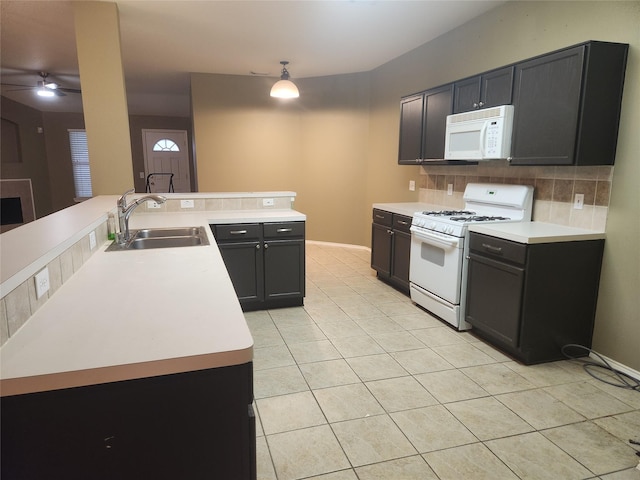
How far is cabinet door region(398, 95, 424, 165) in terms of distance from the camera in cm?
405

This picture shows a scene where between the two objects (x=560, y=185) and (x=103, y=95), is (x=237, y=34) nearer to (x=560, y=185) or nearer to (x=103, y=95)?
(x=103, y=95)

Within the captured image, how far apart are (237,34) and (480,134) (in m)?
2.68

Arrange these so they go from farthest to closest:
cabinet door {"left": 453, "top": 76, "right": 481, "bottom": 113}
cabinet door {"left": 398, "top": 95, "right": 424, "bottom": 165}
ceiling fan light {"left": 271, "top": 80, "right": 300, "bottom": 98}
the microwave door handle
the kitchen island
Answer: ceiling fan light {"left": 271, "top": 80, "right": 300, "bottom": 98} → cabinet door {"left": 398, "top": 95, "right": 424, "bottom": 165} → cabinet door {"left": 453, "top": 76, "right": 481, "bottom": 113} → the microwave door handle → the kitchen island

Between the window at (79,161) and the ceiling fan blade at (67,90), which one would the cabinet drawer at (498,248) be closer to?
the ceiling fan blade at (67,90)

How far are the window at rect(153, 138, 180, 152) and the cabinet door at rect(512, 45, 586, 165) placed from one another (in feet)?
28.2

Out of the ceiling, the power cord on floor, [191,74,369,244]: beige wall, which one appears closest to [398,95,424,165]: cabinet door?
the ceiling

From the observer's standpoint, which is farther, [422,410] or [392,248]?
[392,248]

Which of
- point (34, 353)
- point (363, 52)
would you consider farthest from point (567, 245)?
point (363, 52)

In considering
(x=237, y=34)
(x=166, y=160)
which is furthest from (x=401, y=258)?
(x=166, y=160)

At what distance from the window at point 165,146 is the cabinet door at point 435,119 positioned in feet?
24.6

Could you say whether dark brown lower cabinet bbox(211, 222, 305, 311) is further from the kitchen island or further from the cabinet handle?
the kitchen island

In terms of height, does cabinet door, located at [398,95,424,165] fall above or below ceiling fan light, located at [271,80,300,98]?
below

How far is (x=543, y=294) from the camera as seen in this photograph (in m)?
2.60

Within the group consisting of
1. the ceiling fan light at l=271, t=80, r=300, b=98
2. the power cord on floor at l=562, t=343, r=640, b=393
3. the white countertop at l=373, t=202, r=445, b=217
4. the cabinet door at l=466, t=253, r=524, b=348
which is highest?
the ceiling fan light at l=271, t=80, r=300, b=98
